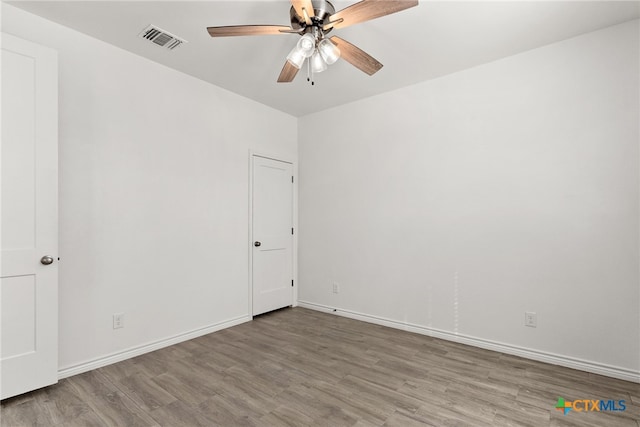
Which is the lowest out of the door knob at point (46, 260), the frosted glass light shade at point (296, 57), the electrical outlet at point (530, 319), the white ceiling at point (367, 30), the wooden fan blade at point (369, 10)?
the electrical outlet at point (530, 319)

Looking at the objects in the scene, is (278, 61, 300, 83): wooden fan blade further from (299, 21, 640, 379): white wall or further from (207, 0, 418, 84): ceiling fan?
(299, 21, 640, 379): white wall

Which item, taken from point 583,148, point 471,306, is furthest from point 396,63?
point 471,306

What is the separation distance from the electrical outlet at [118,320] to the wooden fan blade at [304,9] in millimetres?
2874

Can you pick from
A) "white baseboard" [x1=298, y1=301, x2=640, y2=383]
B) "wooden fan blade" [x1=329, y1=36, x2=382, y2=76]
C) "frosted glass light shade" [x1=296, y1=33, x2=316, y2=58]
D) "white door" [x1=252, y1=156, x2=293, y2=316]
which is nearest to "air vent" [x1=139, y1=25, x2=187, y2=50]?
"frosted glass light shade" [x1=296, y1=33, x2=316, y2=58]

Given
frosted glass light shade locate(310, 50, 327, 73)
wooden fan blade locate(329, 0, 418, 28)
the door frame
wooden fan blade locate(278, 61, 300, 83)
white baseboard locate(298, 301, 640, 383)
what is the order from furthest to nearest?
the door frame < white baseboard locate(298, 301, 640, 383) < wooden fan blade locate(278, 61, 300, 83) < frosted glass light shade locate(310, 50, 327, 73) < wooden fan blade locate(329, 0, 418, 28)

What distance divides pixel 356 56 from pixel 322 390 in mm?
2468

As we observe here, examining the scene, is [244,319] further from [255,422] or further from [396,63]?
[396,63]

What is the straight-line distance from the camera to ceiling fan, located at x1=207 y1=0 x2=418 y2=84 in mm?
1851

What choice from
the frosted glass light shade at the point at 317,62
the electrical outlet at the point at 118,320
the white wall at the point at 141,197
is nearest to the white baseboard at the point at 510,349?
the white wall at the point at 141,197

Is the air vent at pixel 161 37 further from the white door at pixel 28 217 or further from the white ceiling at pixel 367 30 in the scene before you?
the white door at pixel 28 217

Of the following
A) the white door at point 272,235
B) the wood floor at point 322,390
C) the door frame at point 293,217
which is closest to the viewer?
the wood floor at point 322,390

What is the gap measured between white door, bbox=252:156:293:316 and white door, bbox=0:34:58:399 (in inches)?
81.8

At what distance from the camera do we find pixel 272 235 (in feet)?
14.3

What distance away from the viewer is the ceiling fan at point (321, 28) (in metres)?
1.85
